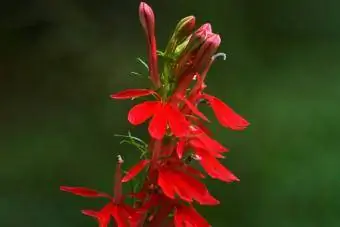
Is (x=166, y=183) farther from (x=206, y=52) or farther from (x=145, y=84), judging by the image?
(x=145, y=84)

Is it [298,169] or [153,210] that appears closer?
[153,210]

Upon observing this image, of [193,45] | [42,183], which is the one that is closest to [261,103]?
[42,183]

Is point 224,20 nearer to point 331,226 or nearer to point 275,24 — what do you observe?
point 275,24

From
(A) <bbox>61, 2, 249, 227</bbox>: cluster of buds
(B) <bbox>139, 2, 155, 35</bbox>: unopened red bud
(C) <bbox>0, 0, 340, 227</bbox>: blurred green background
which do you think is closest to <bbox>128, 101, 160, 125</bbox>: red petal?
(A) <bbox>61, 2, 249, 227</bbox>: cluster of buds

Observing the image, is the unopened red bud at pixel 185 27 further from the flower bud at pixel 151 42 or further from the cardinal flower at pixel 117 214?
the cardinal flower at pixel 117 214

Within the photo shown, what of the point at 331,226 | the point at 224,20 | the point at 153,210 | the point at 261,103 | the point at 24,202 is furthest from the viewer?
the point at 224,20

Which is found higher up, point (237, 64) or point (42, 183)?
point (237, 64)

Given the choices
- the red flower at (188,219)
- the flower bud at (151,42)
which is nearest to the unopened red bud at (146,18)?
the flower bud at (151,42)
